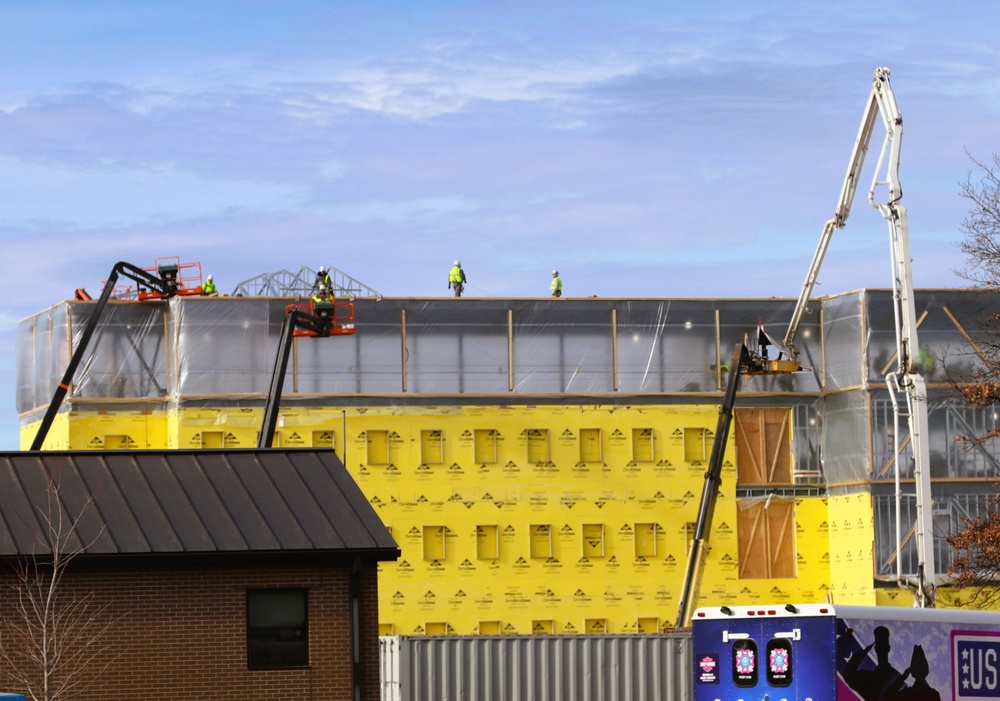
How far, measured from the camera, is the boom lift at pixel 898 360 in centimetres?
4547

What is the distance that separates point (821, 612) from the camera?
2056cm

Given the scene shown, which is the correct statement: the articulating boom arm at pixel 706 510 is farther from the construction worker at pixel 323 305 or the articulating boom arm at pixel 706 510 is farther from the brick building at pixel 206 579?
the brick building at pixel 206 579

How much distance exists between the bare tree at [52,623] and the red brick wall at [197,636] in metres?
0.11

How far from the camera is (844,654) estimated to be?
2062 centimetres

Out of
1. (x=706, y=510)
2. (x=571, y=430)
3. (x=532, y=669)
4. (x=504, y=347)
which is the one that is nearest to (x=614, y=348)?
(x=571, y=430)

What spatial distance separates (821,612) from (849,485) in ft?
120

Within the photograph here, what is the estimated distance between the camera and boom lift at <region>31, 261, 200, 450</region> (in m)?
53.5

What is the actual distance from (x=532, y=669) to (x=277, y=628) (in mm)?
8186

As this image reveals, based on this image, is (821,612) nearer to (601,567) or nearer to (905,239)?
(905,239)

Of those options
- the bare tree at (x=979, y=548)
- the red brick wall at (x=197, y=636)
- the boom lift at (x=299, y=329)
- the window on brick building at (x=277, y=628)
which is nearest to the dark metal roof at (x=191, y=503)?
the red brick wall at (x=197, y=636)

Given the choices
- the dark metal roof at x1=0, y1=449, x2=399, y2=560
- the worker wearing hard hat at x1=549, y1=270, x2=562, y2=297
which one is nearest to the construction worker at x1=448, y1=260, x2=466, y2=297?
the worker wearing hard hat at x1=549, y1=270, x2=562, y2=297

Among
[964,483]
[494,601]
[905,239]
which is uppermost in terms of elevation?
[905,239]

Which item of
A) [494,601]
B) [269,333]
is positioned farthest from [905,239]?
[269,333]

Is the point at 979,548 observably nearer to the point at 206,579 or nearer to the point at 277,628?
the point at 277,628
